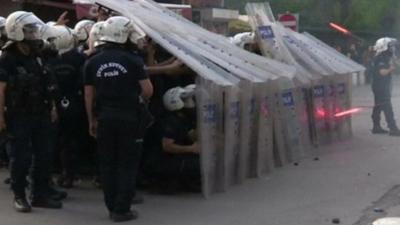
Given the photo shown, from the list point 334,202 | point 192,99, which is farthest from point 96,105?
point 334,202

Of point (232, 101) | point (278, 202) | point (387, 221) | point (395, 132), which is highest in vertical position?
point (232, 101)

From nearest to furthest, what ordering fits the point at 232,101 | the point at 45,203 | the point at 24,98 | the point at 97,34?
the point at 24,98 < the point at 97,34 < the point at 45,203 < the point at 232,101

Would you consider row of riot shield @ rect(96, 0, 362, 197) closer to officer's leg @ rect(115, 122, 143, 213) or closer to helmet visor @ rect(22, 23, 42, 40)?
officer's leg @ rect(115, 122, 143, 213)

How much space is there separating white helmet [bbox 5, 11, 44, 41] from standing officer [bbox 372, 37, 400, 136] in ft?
25.7

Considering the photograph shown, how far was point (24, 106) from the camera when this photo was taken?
8.05m

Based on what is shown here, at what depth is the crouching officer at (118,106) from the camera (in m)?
7.82

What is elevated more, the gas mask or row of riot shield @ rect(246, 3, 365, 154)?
the gas mask

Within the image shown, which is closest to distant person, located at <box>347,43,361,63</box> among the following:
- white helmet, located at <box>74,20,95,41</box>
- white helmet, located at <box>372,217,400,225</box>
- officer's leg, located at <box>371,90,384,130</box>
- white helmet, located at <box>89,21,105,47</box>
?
officer's leg, located at <box>371,90,384,130</box>

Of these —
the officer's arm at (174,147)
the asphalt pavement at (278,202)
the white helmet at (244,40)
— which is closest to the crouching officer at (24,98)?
the asphalt pavement at (278,202)

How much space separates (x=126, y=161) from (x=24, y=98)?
1.12 m

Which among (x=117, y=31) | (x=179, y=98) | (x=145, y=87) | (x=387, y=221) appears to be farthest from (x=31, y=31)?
(x=387, y=221)

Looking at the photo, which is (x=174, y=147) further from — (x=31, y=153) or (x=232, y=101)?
(x=31, y=153)

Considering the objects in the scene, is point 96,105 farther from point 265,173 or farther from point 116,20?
point 265,173

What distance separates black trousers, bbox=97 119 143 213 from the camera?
7828 mm
